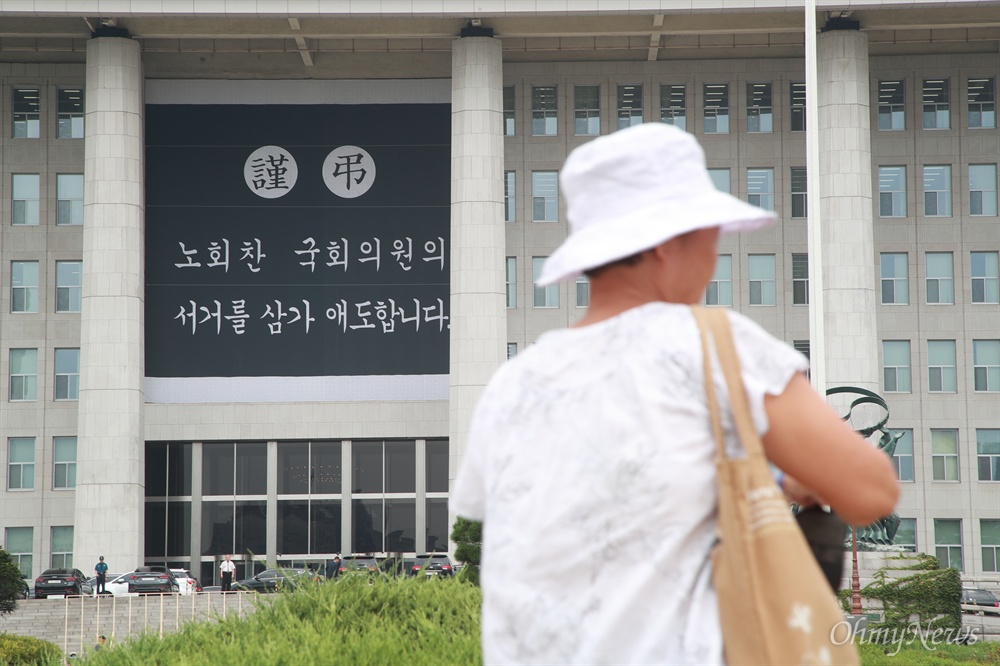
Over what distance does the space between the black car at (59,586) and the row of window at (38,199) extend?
45.1 feet

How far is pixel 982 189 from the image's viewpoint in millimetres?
46406

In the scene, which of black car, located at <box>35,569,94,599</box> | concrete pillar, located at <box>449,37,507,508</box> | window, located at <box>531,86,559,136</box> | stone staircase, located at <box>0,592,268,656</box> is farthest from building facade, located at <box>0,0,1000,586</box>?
stone staircase, located at <box>0,592,268,656</box>

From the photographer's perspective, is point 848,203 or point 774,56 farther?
point 774,56

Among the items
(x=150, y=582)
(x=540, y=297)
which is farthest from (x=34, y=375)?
(x=540, y=297)

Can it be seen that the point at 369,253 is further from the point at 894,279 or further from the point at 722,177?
the point at 894,279

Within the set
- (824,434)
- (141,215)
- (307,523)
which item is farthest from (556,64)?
(824,434)

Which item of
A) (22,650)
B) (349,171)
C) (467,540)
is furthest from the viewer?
(349,171)

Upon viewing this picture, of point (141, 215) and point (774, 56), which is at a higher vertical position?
point (774, 56)

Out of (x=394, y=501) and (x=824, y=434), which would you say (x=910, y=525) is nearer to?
(x=394, y=501)

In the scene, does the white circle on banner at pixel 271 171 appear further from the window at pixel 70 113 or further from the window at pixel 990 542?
the window at pixel 990 542

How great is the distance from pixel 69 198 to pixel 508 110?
15.7 meters

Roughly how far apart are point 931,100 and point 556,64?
13182 mm

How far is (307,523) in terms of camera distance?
46.2 metres

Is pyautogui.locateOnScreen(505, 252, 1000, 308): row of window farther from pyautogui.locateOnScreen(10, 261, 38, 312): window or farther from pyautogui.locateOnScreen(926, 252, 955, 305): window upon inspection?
pyautogui.locateOnScreen(10, 261, 38, 312): window
